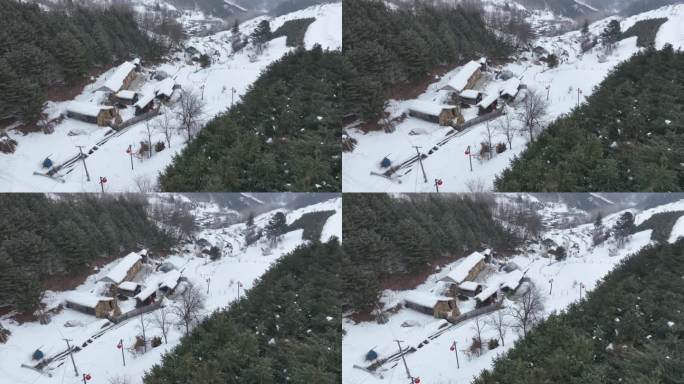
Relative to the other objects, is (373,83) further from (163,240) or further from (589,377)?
(589,377)

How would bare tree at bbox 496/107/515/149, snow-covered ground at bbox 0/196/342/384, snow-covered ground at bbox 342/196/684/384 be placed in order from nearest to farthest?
snow-covered ground at bbox 0/196/342/384 → snow-covered ground at bbox 342/196/684/384 → bare tree at bbox 496/107/515/149

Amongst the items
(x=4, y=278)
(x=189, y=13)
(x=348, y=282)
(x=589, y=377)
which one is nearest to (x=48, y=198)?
(x=4, y=278)

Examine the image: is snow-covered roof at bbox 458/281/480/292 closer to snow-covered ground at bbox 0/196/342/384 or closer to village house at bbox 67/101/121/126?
snow-covered ground at bbox 0/196/342/384

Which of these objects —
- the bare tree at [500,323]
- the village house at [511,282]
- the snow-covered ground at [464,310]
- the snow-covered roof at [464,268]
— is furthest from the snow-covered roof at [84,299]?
the village house at [511,282]

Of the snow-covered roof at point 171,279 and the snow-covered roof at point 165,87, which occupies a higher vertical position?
the snow-covered roof at point 165,87

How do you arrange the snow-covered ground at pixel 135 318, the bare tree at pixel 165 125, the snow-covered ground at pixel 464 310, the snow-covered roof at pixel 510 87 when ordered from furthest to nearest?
1. the snow-covered roof at pixel 510 87
2. the bare tree at pixel 165 125
3. the snow-covered ground at pixel 464 310
4. the snow-covered ground at pixel 135 318

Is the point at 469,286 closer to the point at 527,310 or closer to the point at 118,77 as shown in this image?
the point at 527,310

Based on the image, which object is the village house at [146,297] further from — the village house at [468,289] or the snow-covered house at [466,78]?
the snow-covered house at [466,78]

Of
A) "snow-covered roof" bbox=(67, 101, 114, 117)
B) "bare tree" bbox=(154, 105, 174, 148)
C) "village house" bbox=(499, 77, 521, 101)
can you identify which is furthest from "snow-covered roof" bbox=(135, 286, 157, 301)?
"village house" bbox=(499, 77, 521, 101)

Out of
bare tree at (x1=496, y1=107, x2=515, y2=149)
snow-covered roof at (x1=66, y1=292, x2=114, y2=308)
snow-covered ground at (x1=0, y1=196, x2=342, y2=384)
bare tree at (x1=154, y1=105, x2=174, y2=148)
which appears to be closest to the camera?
snow-covered ground at (x1=0, y1=196, x2=342, y2=384)
